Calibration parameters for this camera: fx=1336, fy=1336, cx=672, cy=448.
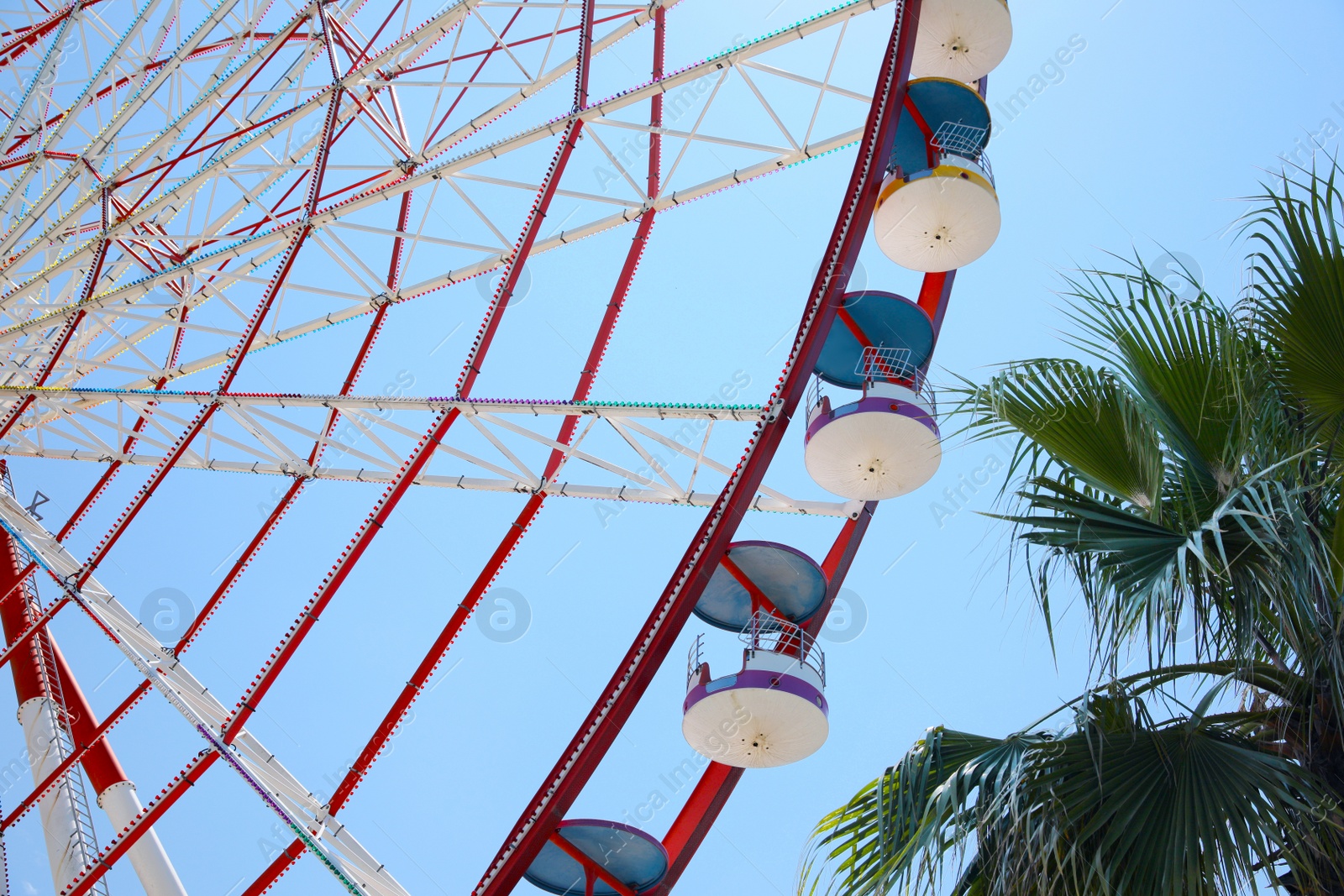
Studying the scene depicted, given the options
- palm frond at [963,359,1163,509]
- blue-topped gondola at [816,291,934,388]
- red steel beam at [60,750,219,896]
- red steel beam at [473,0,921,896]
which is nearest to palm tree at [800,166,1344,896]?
palm frond at [963,359,1163,509]

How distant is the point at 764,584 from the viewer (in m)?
10.1

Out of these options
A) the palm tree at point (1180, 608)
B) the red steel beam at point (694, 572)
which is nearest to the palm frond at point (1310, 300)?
the palm tree at point (1180, 608)

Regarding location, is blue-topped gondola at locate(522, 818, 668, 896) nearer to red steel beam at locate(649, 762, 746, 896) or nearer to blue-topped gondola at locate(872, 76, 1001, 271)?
red steel beam at locate(649, 762, 746, 896)

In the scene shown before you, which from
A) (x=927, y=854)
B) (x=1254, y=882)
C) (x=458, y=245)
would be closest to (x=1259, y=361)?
(x=1254, y=882)

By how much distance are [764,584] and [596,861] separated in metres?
2.37

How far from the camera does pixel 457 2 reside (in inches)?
539

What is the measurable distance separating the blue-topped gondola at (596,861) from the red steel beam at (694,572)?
318 millimetres

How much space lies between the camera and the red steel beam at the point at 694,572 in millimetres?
8570

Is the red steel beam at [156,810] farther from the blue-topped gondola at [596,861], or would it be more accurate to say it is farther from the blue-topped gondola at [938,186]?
the blue-topped gondola at [938,186]

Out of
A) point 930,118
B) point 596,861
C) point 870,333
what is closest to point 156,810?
point 596,861

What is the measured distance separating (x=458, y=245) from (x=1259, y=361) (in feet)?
29.1

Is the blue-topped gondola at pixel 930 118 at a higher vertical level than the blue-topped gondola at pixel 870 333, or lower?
higher

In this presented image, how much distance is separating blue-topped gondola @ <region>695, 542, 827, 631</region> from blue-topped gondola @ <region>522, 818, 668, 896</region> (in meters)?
1.90

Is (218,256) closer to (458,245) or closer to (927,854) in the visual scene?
(458,245)
